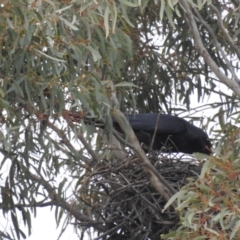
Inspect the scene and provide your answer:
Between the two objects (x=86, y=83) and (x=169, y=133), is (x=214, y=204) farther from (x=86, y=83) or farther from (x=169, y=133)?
(x=169, y=133)

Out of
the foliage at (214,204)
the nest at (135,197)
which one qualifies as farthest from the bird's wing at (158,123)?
the foliage at (214,204)

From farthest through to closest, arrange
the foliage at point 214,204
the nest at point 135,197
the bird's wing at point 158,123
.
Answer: the bird's wing at point 158,123 < the nest at point 135,197 < the foliage at point 214,204

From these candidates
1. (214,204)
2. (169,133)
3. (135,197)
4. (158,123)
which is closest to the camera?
(214,204)

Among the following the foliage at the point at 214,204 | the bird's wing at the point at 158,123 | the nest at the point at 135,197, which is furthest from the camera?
the bird's wing at the point at 158,123

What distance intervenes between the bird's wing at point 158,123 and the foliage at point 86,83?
116mm

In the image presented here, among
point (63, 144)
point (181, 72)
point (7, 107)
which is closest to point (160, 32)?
point (181, 72)

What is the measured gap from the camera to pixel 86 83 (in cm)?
372

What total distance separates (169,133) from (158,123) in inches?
9.4

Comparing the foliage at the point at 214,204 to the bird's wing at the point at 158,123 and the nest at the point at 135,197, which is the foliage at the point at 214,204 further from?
the bird's wing at the point at 158,123

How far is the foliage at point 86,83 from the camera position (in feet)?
11.7

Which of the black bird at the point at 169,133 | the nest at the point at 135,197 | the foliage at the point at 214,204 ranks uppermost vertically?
the black bird at the point at 169,133

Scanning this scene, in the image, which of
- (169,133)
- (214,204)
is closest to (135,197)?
(169,133)

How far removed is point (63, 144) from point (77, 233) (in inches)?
22.4

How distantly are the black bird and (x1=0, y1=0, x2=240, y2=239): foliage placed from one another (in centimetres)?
13
